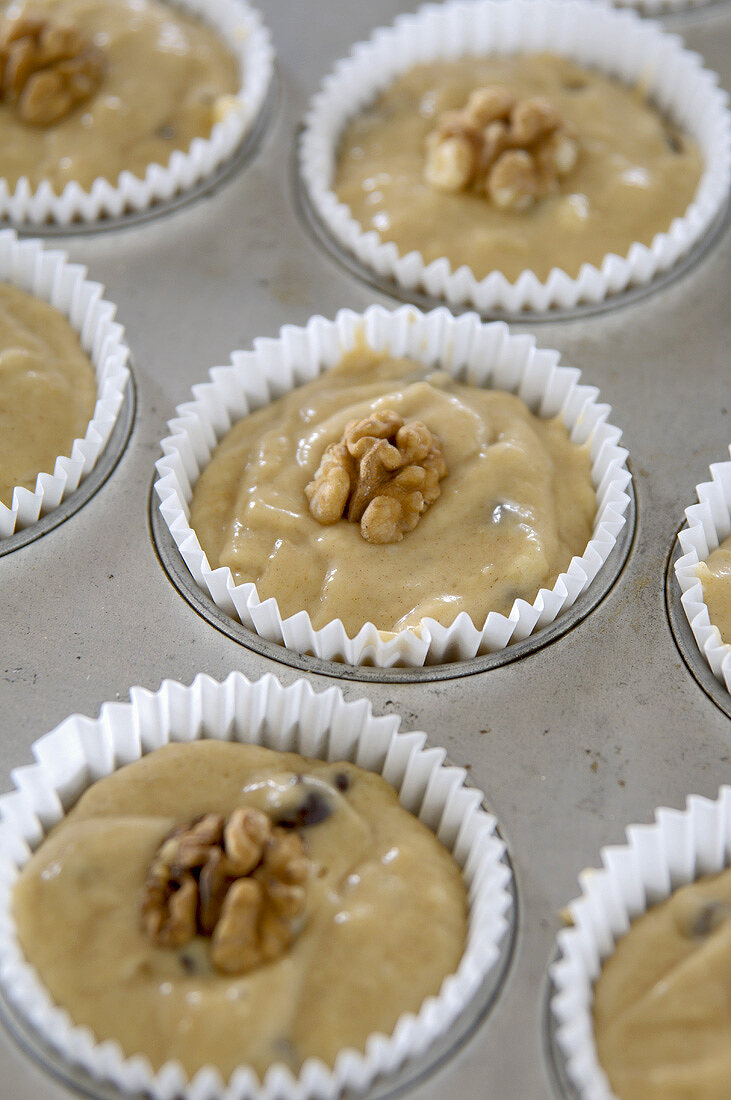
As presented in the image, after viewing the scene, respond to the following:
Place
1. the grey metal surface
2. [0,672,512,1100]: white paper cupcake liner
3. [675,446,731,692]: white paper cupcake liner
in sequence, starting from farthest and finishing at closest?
1. [675,446,731,692]: white paper cupcake liner
2. the grey metal surface
3. [0,672,512,1100]: white paper cupcake liner

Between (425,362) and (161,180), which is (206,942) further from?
(161,180)

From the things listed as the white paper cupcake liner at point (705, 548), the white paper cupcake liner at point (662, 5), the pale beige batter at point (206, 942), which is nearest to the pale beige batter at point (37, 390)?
the pale beige batter at point (206, 942)

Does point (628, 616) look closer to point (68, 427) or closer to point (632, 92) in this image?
point (68, 427)

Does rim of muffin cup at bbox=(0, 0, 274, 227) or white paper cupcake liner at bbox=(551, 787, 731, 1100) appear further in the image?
rim of muffin cup at bbox=(0, 0, 274, 227)

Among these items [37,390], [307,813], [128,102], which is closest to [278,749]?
[307,813]

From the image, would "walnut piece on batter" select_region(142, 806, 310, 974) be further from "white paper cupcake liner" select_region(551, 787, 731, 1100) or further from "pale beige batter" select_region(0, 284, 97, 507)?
"pale beige batter" select_region(0, 284, 97, 507)

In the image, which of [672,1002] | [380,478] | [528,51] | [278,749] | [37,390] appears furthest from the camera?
[528,51]

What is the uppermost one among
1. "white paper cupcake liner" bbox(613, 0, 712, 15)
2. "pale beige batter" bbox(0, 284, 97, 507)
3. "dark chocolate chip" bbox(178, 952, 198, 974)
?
"white paper cupcake liner" bbox(613, 0, 712, 15)

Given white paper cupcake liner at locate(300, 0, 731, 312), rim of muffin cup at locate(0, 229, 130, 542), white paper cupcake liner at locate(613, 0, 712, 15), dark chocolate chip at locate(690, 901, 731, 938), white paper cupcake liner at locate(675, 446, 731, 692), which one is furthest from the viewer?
white paper cupcake liner at locate(613, 0, 712, 15)

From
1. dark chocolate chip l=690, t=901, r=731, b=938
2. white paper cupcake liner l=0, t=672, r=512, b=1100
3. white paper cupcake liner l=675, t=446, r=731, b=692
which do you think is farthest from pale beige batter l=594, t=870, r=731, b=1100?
white paper cupcake liner l=675, t=446, r=731, b=692
